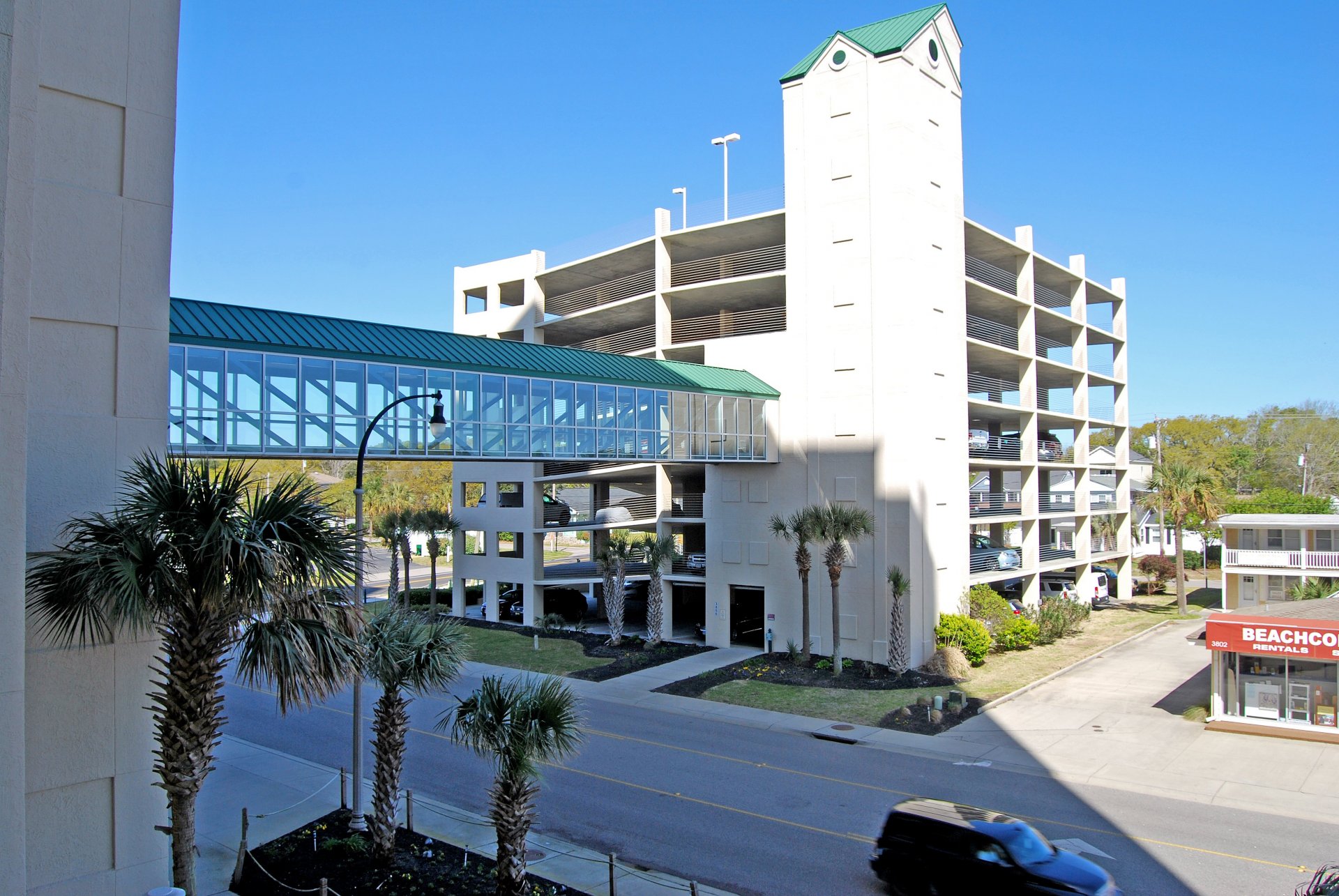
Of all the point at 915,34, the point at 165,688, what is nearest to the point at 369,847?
the point at 165,688

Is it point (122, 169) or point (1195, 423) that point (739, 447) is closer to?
point (122, 169)

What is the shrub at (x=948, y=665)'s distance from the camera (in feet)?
94.8

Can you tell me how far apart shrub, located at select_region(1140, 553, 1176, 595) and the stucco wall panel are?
183 feet

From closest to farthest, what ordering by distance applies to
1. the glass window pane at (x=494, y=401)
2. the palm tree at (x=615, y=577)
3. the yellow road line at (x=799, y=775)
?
the yellow road line at (x=799, y=775) → the glass window pane at (x=494, y=401) → the palm tree at (x=615, y=577)

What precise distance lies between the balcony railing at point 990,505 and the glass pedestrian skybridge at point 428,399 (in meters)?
10.2

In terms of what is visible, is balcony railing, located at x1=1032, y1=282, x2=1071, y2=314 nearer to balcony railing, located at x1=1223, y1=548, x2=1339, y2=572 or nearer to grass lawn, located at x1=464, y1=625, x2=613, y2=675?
balcony railing, located at x1=1223, y1=548, x2=1339, y2=572

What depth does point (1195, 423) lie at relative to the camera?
92.6 m

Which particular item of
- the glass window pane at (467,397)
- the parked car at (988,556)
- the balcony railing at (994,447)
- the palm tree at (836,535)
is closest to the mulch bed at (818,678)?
the palm tree at (836,535)

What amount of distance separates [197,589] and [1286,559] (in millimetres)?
41087

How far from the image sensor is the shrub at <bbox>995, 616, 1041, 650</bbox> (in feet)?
107

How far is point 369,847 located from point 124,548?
24.5ft

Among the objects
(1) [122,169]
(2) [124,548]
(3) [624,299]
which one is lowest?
(2) [124,548]

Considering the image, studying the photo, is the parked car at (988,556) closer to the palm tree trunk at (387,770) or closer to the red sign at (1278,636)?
the red sign at (1278,636)

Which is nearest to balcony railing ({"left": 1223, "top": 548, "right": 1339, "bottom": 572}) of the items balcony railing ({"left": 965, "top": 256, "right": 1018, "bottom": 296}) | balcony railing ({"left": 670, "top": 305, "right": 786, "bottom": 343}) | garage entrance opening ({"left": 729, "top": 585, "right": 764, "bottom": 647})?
balcony railing ({"left": 965, "top": 256, "right": 1018, "bottom": 296})
